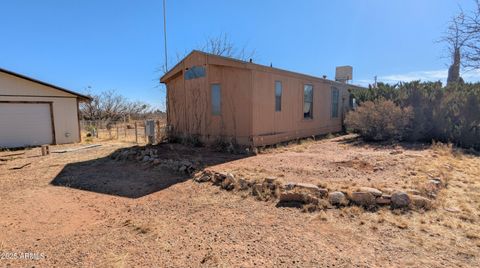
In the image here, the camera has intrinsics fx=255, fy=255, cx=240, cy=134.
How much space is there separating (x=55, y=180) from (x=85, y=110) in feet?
77.2

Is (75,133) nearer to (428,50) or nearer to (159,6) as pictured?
(159,6)

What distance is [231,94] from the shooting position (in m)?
7.79

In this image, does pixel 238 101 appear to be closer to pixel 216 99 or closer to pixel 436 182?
pixel 216 99

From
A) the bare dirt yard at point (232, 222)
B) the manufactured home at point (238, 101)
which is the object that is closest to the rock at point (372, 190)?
the bare dirt yard at point (232, 222)

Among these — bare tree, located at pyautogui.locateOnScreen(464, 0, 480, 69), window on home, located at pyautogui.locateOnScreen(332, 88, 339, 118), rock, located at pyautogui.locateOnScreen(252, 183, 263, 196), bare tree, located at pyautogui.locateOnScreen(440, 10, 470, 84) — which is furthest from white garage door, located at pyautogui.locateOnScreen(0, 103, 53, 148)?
bare tree, located at pyautogui.locateOnScreen(464, 0, 480, 69)

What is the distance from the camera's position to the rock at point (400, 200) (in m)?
3.47

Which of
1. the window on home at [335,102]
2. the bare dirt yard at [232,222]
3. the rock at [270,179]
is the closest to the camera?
the bare dirt yard at [232,222]

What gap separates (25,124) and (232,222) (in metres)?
12.1

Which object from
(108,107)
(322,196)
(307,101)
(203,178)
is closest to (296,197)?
(322,196)

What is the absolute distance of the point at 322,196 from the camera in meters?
3.79

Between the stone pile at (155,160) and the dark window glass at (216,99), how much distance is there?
2248 millimetres

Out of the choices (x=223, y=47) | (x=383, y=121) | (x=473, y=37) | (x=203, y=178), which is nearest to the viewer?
(x=203, y=178)

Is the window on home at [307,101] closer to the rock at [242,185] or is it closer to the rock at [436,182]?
the rock at [436,182]

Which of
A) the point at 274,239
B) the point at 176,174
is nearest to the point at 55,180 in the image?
the point at 176,174
